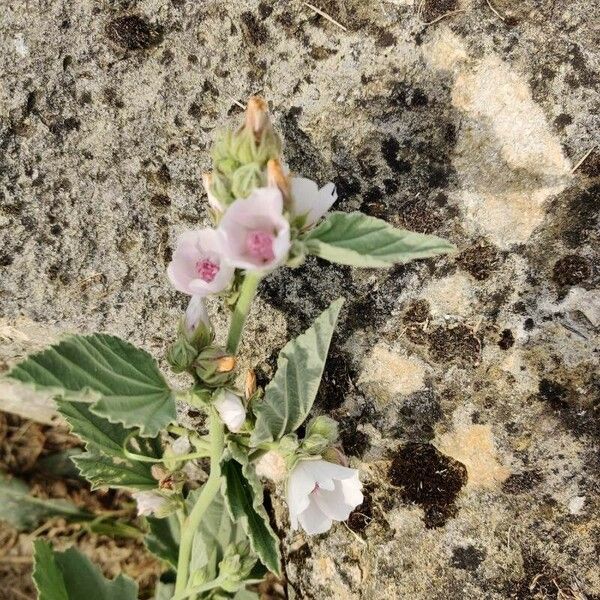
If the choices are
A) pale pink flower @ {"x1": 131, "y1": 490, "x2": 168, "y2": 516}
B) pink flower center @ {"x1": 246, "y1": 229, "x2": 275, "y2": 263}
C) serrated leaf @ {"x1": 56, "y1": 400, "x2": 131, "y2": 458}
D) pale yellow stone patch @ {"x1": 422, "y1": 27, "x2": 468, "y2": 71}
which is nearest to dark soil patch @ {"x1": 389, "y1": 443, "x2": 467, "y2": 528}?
pale pink flower @ {"x1": 131, "y1": 490, "x2": 168, "y2": 516}

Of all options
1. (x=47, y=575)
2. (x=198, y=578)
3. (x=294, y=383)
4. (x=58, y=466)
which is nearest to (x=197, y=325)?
(x=294, y=383)

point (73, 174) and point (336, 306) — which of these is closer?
point (336, 306)

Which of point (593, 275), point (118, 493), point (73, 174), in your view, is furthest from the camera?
point (118, 493)

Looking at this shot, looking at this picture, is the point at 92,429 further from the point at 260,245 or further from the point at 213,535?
the point at 260,245

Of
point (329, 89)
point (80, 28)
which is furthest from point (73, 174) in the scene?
point (329, 89)

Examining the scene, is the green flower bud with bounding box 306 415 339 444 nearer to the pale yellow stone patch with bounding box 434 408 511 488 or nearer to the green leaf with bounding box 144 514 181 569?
the pale yellow stone patch with bounding box 434 408 511 488

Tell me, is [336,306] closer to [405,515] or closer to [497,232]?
[497,232]

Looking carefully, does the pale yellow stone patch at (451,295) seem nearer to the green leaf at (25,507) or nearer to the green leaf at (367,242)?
the green leaf at (367,242)
